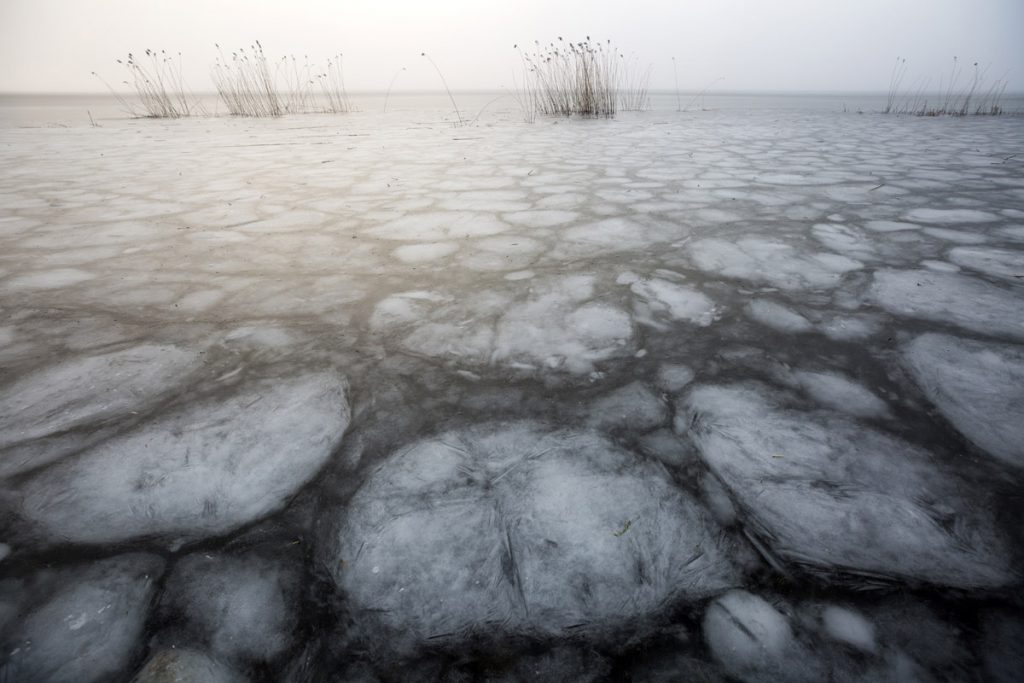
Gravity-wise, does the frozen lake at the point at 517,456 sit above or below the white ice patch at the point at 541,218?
below

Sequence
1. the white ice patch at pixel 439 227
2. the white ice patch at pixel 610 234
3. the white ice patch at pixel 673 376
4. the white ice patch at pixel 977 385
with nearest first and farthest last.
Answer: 1. the white ice patch at pixel 977 385
2. the white ice patch at pixel 673 376
3. the white ice patch at pixel 610 234
4. the white ice patch at pixel 439 227

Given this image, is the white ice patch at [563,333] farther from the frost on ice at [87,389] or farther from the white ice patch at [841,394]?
the frost on ice at [87,389]

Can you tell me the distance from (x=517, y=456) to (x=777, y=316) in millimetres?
831

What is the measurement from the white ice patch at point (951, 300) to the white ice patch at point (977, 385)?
119 millimetres

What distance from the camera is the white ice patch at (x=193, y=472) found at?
0.66 meters

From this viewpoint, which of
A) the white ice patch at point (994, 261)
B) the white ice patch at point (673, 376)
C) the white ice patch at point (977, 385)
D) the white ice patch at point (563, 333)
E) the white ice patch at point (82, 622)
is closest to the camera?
the white ice patch at point (82, 622)

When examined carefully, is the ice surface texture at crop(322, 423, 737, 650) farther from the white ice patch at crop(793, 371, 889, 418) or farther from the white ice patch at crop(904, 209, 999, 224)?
the white ice patch at crop(904, 209, 999, 224)

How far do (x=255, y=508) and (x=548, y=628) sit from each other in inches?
17.9

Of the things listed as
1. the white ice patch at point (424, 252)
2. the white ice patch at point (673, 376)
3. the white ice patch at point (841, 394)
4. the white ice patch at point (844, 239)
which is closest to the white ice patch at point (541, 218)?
the white ice patch at point (424, 252)

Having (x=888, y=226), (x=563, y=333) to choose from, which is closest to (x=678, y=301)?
(x=563, y=333)

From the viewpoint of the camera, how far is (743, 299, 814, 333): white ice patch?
1.12 m

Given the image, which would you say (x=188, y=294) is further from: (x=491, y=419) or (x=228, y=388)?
(x=491, y=419)

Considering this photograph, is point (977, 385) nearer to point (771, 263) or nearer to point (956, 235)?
point (771, 263)

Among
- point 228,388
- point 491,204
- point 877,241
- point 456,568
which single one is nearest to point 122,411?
point 228,388
